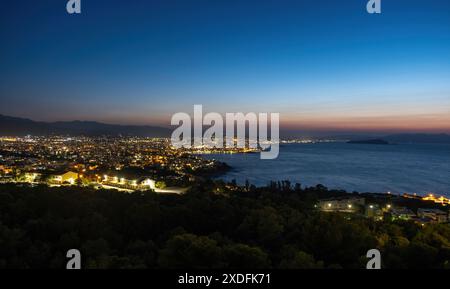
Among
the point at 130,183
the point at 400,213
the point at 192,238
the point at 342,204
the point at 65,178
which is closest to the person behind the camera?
the point at 192,238

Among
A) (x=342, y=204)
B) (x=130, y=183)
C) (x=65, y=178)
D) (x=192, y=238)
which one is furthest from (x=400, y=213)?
(x=65, y=178)

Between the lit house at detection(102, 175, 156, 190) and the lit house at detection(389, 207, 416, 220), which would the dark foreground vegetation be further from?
the lit house at detection(102, 175, 156, 190)

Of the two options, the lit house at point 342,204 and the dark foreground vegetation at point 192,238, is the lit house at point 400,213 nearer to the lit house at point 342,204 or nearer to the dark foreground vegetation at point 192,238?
the lit house at point 342,204

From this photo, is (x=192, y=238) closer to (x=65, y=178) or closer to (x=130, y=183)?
(x=130, y=183)

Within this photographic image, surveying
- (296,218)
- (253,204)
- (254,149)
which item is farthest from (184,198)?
(254,149)

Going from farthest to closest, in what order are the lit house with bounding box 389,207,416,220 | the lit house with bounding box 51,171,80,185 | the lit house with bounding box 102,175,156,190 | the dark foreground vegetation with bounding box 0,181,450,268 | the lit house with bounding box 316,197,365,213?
the lit house with bounding box 51,171,80,185 → the lit house with bounding box 102,175,156,190 → the lit house with bounding box 316,197,365,213 → the lit house with bounding box 389,207,416,220 → the dark foreground vegetation with bounding box 0,181,450,268

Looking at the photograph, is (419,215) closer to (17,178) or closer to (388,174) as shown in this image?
(17,178)

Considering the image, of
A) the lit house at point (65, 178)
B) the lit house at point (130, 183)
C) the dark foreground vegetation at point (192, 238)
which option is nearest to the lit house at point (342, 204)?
the dark foreground vegetation at point (192, 238)

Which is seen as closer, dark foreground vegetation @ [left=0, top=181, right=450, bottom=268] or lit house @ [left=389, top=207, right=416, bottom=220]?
dark foreground vegetation @ [left=0, top=181, right=450, bottom=268]

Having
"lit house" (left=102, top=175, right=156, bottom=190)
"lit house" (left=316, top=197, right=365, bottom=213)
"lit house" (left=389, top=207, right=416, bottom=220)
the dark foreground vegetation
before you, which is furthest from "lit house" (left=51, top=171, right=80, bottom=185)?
"lit house" (left=389, top=207, right=416, bottom=220)
